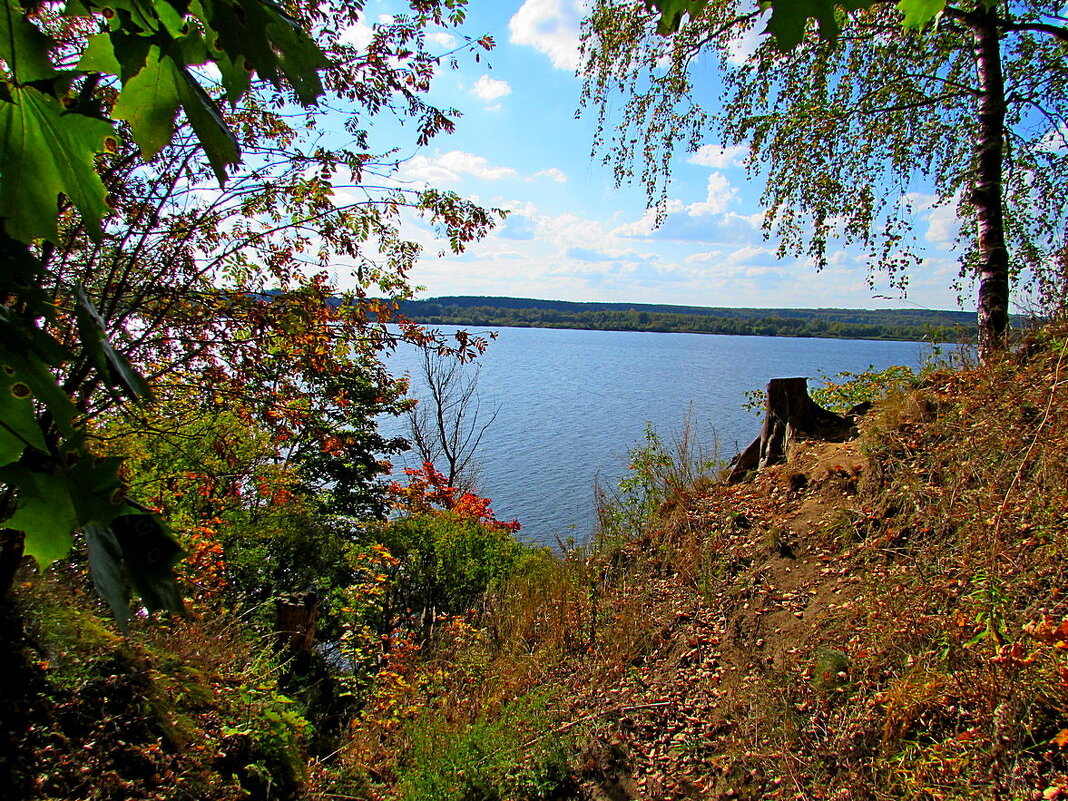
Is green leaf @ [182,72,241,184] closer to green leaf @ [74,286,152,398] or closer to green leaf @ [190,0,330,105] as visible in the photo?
green leaf @ [190,0,330,105]

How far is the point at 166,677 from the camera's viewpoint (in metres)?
3.48

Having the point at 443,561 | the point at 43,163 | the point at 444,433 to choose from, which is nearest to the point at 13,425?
the point at 43,163

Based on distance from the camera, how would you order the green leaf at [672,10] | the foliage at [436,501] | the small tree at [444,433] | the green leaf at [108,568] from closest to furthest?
1. the green leaf at [108,568]
2. the green leaf at [672,10]
3. the foliage at [436,501]
4. the small tree at [444,433]

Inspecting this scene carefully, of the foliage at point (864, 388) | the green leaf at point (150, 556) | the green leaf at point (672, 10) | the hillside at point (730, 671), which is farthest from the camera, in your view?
the foliage at point (864, 388)

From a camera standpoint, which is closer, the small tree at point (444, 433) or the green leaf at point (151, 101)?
the green leaf at point (151, 101)

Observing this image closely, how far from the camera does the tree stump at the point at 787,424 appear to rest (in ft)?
26.0

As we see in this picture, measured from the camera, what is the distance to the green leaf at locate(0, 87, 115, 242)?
100 cm

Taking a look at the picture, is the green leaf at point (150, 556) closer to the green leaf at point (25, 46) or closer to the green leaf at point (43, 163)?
the green leaf at point (43, 163)

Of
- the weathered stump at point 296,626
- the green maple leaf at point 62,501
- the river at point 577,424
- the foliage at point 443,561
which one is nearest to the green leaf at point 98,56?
the green maple leaf at point 62,501

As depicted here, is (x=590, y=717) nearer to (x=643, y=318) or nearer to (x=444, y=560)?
(x=444, y=560)

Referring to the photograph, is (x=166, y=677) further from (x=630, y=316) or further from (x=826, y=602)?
(x=630, y=316)

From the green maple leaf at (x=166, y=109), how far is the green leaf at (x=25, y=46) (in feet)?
0.45

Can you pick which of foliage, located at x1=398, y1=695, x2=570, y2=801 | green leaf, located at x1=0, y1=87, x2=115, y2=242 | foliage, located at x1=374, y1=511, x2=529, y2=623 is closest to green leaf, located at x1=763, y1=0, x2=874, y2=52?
green leaf, located at x1=0, y1=87, x2=115, y2=242

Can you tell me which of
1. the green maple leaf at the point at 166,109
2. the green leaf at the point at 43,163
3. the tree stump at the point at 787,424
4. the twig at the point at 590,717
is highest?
the green maple leaf at the point at 166,109
